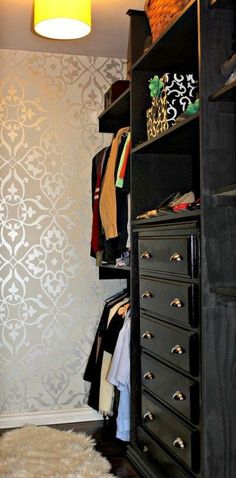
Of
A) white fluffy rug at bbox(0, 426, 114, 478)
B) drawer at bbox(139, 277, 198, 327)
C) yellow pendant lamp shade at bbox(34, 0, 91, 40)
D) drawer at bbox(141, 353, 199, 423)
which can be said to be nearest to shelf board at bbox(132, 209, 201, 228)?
drawer at bbox(139, 277, 198, 327)

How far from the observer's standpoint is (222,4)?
183 cm

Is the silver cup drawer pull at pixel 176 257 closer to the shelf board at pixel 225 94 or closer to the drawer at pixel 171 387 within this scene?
the drawer at pixel 171 387

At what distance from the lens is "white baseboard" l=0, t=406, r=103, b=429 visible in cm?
335

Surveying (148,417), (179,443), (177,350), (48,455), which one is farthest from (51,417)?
(177,350)

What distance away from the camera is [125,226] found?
295 cm

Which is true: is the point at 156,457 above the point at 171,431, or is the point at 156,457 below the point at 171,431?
below

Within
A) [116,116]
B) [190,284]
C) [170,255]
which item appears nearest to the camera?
[190,284]

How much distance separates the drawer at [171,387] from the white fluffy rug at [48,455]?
0.52 meters

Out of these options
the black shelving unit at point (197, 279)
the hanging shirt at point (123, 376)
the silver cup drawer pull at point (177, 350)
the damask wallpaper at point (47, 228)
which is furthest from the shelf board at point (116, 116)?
the silver cup drawer pull at point (177, 350)

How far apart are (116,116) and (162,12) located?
1.10 meters

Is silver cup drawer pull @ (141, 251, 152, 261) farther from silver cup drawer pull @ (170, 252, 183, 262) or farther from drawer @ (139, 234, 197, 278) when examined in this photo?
silver cup drawer pull @ (170, 252, 183, 262)

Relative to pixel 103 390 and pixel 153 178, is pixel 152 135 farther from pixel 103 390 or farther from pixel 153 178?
pixel 103 390

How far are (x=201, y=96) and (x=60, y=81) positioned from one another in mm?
1908

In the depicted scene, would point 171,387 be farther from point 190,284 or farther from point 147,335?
point 190,284
